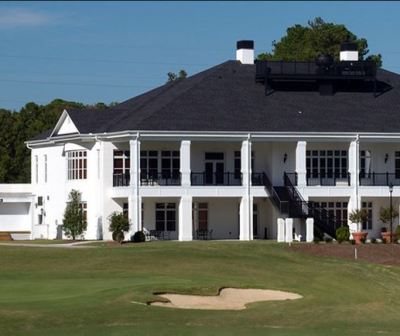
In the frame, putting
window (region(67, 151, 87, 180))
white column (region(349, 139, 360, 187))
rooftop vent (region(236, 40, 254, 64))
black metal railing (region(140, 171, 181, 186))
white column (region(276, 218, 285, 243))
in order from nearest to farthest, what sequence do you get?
white column (region(276, 218, 285, 243))
black metal railing (region(140, 171, 181, 186))
white column (region(349, 139, 360, 187))
window (region(67, 151, 87, 180))
rooftop vent (region(236, 40, 254, 64))

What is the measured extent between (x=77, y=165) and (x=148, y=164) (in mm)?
4577

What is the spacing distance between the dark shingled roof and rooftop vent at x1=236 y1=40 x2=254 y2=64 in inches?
28.6

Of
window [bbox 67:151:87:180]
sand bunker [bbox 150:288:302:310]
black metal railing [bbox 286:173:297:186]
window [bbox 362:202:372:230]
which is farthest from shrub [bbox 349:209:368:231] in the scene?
sand bunker [bbox 150:288:302:310]

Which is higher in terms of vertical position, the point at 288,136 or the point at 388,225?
the point at 288,136

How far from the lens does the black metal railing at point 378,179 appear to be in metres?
70.9

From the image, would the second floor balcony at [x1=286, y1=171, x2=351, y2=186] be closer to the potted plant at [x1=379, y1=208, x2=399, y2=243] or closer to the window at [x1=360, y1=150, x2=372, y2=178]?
the window at [x1=360, y1=150, x2=372, y2=178]

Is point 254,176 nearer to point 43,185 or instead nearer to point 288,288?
point 43,185

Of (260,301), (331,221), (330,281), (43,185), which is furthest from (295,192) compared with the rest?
(260,301)

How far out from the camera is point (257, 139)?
68125 millimetres

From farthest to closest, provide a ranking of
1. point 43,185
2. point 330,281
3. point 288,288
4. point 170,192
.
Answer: point 43,185 → point 170,192 → point 330,281 → point 288,288

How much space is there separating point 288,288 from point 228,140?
80.3 feet

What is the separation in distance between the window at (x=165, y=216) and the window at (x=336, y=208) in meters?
7.39

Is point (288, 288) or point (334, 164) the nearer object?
point (288, 288)

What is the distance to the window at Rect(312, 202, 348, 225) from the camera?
229 feet
